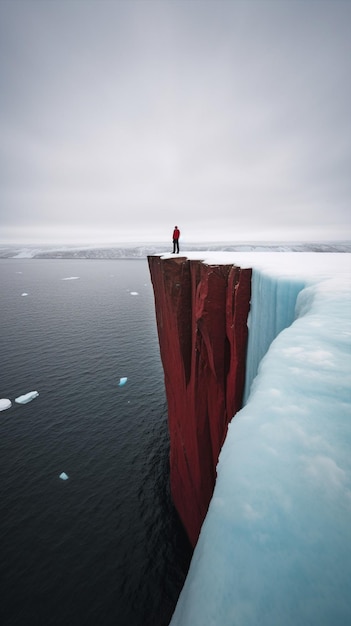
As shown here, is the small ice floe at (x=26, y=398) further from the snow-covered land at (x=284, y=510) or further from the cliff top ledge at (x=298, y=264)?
the snow-covered land at (x=284, y=510)

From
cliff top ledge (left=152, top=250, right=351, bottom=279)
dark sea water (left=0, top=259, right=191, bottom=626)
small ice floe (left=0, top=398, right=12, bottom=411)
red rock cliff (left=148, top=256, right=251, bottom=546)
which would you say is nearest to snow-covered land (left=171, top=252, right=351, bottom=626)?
cliff top ledge (left=152, top=250, right=351, bottom=279)

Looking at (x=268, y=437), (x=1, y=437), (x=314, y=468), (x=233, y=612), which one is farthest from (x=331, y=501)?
(x=1, y=437)

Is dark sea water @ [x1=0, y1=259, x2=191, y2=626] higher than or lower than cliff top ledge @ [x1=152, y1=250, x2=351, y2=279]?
lower

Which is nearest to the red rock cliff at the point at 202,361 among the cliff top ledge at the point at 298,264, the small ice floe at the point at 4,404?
the cliff top ledge at the point at 298,264

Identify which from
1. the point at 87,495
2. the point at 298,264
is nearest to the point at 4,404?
the point at 87,495

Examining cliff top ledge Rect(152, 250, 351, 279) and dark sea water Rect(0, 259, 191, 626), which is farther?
dark sea water Rect(0, 259, 191, 626)

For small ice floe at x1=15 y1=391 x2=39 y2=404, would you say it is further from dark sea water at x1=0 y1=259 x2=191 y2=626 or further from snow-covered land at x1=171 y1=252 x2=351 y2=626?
snow-covered land at x1=171 y1=252 x2=351 y2=626
